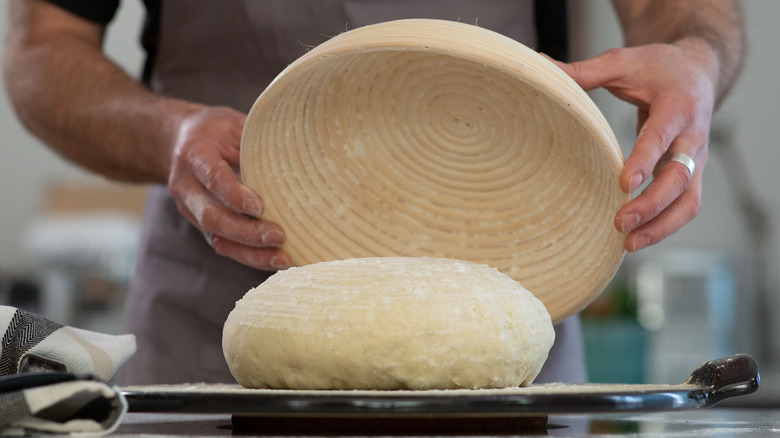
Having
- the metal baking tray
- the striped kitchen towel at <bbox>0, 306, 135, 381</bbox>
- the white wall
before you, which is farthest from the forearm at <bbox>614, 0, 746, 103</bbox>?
the white wall

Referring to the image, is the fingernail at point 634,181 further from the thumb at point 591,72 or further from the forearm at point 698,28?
the forearm at point 698,28

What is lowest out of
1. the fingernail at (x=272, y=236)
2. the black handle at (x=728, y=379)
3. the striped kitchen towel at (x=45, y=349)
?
Result: the fingernail at (x=272, y=236)

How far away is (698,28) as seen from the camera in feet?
3.12

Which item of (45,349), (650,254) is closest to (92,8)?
(45,349)

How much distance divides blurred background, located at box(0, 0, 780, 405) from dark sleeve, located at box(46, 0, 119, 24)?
170cm

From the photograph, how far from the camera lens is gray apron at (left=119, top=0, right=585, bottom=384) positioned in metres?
1.01

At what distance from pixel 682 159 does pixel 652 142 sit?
0.06m

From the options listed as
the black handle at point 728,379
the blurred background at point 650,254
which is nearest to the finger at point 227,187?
the black handle at point 728,379

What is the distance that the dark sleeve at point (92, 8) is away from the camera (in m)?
1.14

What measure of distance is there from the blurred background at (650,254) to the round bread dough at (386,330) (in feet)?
6.32

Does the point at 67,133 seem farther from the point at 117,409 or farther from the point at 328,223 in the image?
the point at 117,409

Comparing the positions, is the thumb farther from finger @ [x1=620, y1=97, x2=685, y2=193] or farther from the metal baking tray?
the metal baking tray

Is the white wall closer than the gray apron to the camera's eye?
No

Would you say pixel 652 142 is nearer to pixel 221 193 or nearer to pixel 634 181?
pixel 634 181
